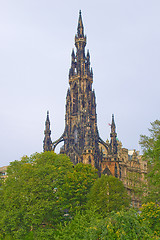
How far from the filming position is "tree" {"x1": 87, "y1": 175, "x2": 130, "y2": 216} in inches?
2277

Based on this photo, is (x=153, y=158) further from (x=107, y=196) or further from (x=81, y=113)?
(x=81, y=113)

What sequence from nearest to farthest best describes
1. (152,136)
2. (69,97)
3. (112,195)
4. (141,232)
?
(141,232) < (152,136) < (112,195) < (69,97)

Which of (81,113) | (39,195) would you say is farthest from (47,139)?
(39,195)

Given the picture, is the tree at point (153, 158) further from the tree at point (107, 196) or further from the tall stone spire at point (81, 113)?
the tall stone spire at point (81, 113)

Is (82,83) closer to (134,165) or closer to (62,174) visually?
(134,165)

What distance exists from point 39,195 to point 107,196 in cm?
1073

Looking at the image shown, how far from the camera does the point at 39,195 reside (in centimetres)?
5938

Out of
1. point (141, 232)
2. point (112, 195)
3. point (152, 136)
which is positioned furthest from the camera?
point (112, 195)

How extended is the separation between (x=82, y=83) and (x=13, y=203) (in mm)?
57673

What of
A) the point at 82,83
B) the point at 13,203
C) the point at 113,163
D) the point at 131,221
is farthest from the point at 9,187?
the point at 82,83

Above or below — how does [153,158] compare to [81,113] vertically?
below

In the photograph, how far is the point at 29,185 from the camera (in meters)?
60.3

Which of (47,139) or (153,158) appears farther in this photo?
(47,139)

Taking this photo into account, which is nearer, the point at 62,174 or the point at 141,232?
the point at 141,232
